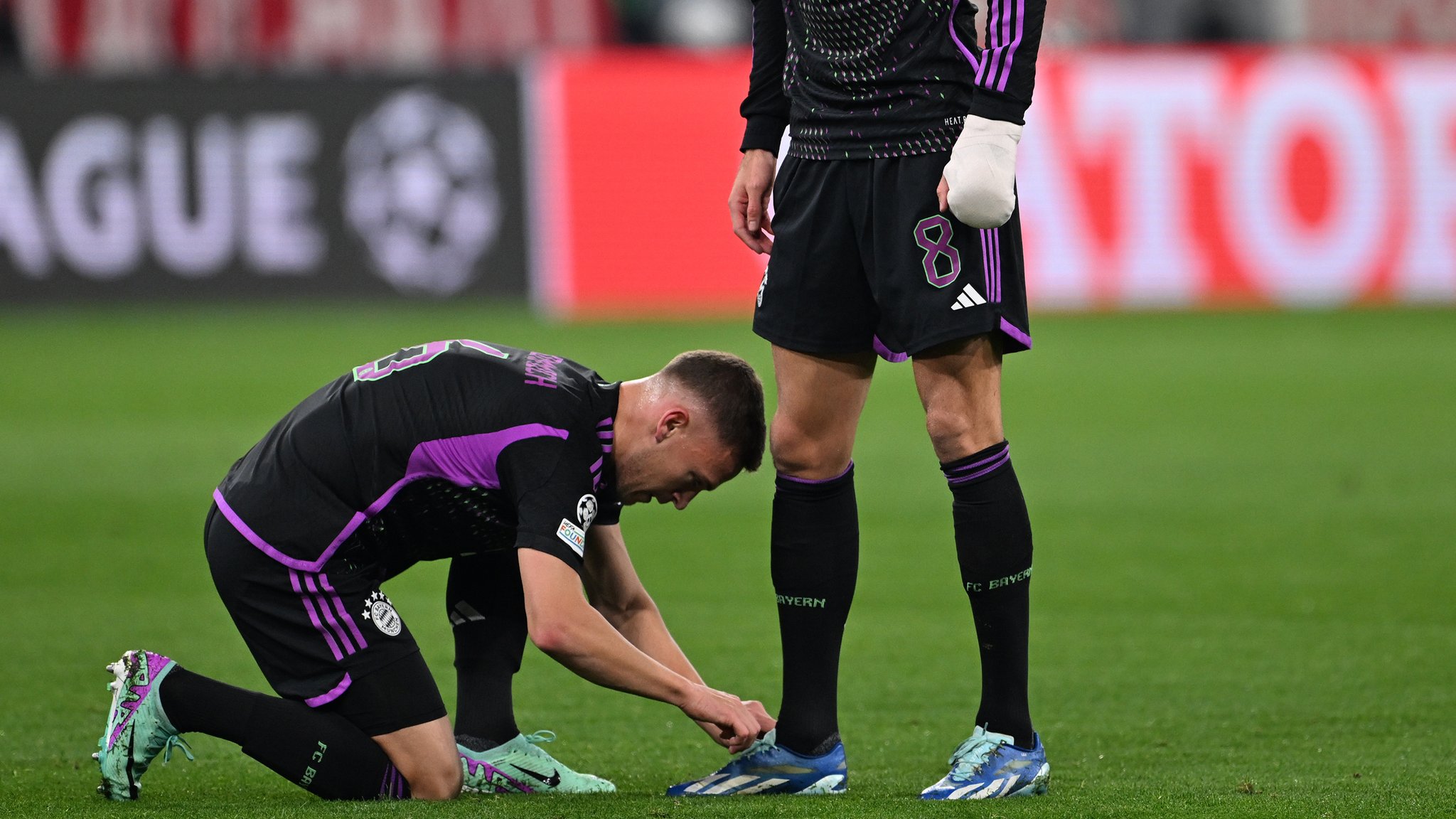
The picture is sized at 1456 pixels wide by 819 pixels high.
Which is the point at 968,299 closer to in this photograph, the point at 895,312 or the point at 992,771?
the point at 895,312

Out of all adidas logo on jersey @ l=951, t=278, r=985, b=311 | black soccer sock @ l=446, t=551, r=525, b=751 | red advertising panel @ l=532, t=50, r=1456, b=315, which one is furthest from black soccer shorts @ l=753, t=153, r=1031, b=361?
red advertising panel @ l=532, t=50, r=1456, b=315

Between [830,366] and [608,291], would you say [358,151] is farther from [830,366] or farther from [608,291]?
[830,366]

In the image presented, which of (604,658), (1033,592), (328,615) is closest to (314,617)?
(328,615)

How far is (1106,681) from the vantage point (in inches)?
167

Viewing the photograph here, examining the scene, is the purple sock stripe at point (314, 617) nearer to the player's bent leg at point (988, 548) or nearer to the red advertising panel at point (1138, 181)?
the player's bent leg at point (988, 548)

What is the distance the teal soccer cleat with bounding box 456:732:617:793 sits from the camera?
337 centimetres

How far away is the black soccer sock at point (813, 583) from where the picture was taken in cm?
335

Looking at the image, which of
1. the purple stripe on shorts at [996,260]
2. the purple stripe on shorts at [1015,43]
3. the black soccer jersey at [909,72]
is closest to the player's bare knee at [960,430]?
the purple stripe on shorts at [996,260]

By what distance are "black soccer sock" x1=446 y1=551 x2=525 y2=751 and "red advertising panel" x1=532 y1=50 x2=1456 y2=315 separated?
949cm

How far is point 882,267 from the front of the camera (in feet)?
10.4

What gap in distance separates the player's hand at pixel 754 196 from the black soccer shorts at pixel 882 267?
185mm

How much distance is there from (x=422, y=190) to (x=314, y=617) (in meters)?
9.85

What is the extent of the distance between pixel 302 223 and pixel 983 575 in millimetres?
10453

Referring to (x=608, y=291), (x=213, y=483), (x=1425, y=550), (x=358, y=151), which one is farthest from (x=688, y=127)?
(x=1425, y=550)
